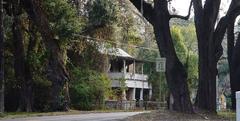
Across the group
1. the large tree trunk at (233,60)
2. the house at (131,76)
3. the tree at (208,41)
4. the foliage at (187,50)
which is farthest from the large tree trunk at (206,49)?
the house at (131,76)

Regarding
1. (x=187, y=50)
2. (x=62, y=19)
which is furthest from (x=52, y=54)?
(x=187, y=50)

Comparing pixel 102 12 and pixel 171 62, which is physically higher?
pixel 102 12

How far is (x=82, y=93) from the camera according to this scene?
167 feet

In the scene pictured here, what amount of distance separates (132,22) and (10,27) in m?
12.0

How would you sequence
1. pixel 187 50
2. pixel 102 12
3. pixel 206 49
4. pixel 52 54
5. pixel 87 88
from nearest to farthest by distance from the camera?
pixel 206 49
pixel 52 54
pixel 102 12
pixel 87 88
pixel 187 50

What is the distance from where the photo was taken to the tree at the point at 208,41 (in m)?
27.7

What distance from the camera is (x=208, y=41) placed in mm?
28062

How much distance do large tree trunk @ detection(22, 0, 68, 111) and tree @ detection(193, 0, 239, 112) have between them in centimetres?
1424

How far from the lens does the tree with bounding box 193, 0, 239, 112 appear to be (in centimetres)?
2772

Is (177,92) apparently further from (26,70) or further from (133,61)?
(133,61)

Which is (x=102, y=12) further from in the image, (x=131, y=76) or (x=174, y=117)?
(x=131, y=76)

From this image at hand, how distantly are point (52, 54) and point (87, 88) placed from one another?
1100 centimetres

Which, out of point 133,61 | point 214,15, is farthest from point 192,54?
point 214,15

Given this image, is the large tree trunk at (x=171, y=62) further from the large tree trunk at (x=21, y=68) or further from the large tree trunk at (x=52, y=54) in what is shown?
the large tree trunk at (x=21, y=68)
